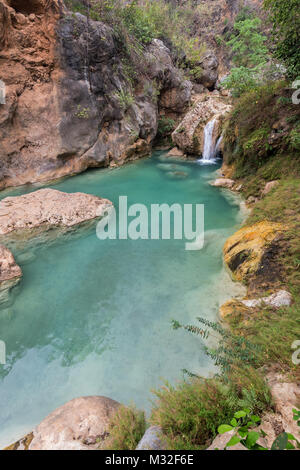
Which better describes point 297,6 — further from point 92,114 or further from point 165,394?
point 92,114

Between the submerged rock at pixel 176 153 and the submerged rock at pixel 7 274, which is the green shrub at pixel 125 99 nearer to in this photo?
the submerged rock at pixel 176 153

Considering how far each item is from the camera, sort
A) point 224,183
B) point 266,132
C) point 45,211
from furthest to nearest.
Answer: point 224,183 → point 266,132 → point 45,211

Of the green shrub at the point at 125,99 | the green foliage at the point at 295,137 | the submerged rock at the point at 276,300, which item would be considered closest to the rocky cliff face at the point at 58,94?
the green shrub at the point at 125,99

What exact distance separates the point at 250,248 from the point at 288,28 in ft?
16.4

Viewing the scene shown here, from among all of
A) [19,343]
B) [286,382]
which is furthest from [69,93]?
[286,382]

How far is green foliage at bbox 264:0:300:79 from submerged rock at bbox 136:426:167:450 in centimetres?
719

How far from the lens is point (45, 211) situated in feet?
21.3

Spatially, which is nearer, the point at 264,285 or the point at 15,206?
the point at 264,285

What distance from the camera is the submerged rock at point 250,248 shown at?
162 inches

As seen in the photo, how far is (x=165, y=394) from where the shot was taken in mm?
1897

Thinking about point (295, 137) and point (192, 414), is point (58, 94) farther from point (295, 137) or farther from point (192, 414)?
point (192, 414)

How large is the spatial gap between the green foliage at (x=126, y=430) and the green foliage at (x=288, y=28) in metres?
7.25

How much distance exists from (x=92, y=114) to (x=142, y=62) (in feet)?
16.5

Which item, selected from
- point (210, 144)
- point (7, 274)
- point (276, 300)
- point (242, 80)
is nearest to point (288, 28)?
point (242, 80)
